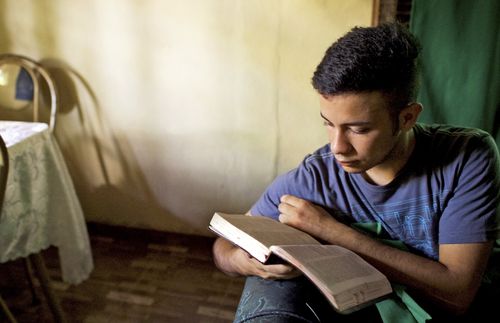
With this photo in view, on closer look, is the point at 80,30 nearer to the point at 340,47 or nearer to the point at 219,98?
the point at 219,98

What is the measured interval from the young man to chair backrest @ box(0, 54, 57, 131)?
4.13 feet

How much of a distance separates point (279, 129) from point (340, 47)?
A: 1.03 metres

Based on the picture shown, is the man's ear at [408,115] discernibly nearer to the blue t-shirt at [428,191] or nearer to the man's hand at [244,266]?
the blue t-shirt at [428,191]

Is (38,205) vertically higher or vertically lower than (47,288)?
higher

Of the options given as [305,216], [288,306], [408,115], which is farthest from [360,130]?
[288,306]

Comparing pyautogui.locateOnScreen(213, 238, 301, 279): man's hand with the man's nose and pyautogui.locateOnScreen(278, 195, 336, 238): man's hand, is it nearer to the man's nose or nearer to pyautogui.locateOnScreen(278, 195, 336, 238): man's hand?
pyautogui.locateOnScreen(278, 195, 336, 238): man's hand

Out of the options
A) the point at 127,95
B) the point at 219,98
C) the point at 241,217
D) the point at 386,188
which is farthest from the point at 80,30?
the point at 386,188

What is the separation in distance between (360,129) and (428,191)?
208 mm

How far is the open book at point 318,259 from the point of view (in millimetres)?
772

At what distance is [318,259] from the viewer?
83cm

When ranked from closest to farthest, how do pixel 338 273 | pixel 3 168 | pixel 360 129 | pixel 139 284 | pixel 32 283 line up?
pixel 338 273
pixel 360 129
pixel 3 168
pixel 32 283
pixel 139 284

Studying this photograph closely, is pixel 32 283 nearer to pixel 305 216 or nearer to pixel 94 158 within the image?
pixel 94 158

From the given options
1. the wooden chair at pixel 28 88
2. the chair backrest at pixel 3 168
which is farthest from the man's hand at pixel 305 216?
the wooden chair at pixel 28 88

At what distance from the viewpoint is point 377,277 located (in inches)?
33.7
